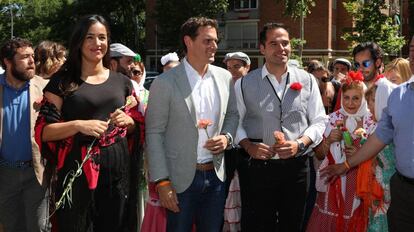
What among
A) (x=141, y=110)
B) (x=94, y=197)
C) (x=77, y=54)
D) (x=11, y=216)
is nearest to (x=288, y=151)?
(x=141, y=110)

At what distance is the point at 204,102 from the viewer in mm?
3676

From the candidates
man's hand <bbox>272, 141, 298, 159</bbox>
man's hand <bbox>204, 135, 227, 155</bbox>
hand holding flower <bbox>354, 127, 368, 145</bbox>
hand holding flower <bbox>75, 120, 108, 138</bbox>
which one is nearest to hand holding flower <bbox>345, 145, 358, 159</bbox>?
hand holding flower <bbox>354, 127, 368, 145</bbox>

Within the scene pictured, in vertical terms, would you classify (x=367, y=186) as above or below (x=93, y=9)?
below

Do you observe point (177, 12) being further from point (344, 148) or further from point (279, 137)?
point (279, 137)

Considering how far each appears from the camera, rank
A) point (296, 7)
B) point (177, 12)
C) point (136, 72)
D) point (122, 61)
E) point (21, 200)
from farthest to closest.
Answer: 1. point (177, 12)
2. point (296, 7)
3. point (136, 72)
4. point (122, 61)
5. point (21, 200)

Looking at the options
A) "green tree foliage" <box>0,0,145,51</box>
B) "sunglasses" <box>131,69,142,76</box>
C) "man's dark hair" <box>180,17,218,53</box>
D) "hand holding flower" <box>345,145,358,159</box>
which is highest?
"green tree foliage" <box>0,0,145,51</box>

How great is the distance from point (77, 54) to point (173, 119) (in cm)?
87

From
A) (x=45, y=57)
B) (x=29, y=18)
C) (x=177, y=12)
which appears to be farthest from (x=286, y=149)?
(x=29, y=18)

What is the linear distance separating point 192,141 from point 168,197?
0.46m

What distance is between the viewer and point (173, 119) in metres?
3.58

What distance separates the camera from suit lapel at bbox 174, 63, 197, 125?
11.7 feet

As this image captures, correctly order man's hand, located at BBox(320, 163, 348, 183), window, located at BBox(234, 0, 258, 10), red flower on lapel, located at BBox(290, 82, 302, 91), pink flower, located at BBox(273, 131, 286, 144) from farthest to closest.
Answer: window, located at BBox(234, 0, 258, 10) < man's hand, located at BBox(320, 163, 348, 183) < red flower on lapel, located at BBox(290, 82, 302, 91) < pink flower, located at BBox(273, 131, 286, 144)

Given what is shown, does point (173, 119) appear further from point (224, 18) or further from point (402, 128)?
point (224, 18)

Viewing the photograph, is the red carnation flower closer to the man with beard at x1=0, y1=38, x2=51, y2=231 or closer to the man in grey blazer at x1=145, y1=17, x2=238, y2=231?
the man in grey blazer at x1=145, y1=17, x2=238, y2=231
